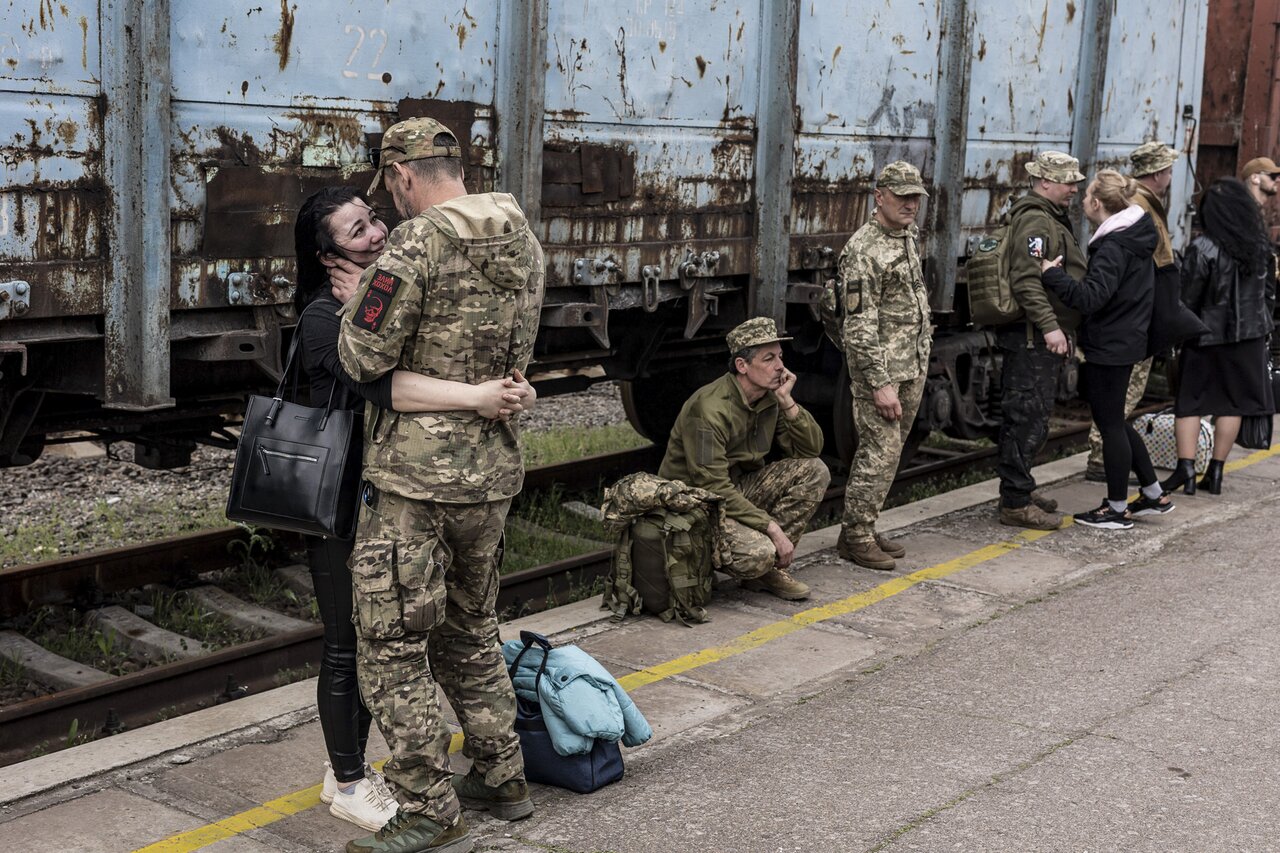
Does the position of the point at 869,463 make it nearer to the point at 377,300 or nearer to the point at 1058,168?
the point at 1058,168

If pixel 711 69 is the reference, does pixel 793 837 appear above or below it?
below

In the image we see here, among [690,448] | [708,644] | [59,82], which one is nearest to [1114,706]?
[708,644]

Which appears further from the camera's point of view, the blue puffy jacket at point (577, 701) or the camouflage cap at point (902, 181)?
the camouflage cap at point (902, 181)

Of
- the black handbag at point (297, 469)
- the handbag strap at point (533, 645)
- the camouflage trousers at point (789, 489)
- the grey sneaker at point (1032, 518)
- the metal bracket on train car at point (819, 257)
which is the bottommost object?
the grey sneaker at point (1032, 518)

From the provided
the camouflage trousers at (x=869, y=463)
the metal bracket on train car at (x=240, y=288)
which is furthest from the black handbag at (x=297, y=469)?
the camouflage trousers at (x=869, y=463)

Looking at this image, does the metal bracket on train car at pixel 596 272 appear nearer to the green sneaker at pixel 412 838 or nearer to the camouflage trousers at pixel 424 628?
the camouflage trousers at pixel 424 628

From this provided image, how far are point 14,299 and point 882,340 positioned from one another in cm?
373

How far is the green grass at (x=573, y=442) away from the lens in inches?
364

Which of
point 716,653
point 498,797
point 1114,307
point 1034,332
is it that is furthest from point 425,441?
point 1114,307

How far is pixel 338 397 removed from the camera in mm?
3848

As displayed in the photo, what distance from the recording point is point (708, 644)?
5.58 metres

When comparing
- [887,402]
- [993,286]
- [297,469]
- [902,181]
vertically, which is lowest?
[887,402]

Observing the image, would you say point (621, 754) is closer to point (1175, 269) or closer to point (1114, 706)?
point (1114, 706)

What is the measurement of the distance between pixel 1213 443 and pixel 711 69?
3983 millimetres
